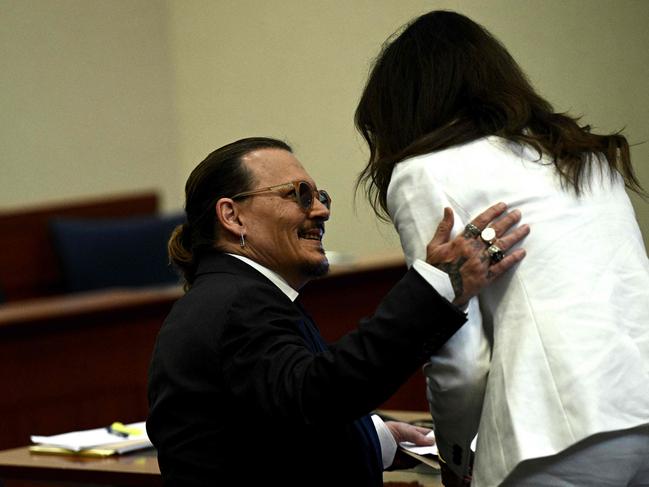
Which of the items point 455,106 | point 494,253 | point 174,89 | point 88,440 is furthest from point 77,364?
point 174,89

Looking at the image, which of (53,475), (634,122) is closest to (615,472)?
(53,475)

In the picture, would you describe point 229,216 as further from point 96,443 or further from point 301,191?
point 96,443

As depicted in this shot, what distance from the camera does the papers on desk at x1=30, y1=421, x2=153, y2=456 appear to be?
2.74 meters

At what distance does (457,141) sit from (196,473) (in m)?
0.72

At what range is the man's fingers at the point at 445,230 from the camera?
189 centimetres

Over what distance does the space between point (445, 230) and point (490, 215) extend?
80 mm

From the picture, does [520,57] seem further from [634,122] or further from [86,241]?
[86,241]

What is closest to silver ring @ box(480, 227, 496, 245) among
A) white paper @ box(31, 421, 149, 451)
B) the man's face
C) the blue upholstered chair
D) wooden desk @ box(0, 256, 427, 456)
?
the man's face

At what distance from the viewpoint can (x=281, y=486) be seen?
76.1 inches

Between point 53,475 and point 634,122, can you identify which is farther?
point 634,122

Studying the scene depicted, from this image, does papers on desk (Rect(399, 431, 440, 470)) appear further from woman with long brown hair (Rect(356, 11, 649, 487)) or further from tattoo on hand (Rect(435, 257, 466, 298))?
tattoo on hand (Rect(435, 257, 466, 298))

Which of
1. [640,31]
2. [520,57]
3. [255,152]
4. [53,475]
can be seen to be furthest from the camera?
[520,57]

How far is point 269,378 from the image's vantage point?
180cm

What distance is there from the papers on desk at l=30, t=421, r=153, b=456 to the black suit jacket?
0.70m
